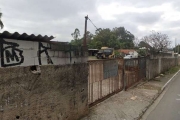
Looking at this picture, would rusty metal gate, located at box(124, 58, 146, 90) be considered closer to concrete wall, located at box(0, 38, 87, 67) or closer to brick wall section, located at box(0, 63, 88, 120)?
brick wall section, located at box(0, 63, 88, 120)

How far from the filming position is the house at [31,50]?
414 centimetres

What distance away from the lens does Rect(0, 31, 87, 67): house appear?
13.6 ft

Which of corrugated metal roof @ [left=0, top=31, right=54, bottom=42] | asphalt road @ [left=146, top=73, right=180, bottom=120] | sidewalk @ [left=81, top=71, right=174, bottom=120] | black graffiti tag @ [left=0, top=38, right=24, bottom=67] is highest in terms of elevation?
corrugated metal roof @ [left=0, top=31, right=54, bottom=42]

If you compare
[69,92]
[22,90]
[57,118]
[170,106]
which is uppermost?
[22,90]

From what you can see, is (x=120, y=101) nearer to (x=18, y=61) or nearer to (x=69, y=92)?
(x=69, y=92)

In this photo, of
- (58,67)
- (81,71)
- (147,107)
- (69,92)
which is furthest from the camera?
(147,107)

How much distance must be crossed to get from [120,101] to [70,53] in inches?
174

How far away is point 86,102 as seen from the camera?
24.3 ft

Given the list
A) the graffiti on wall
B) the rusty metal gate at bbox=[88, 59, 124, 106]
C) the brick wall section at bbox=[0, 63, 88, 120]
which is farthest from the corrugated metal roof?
the rusty metal gate at bbox=[88, 59, 124, 106]

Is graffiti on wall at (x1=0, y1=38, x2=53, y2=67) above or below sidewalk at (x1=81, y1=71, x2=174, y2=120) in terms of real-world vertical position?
above

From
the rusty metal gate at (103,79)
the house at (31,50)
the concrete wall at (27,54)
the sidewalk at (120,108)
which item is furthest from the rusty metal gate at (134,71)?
the concrete wall at (27,54)

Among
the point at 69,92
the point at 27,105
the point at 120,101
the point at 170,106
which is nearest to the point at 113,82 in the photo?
the point at 120,101

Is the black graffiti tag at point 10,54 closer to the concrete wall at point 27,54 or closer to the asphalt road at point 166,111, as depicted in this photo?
the concrete wall at point 27,54

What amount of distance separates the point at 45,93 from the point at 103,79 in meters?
4.27
